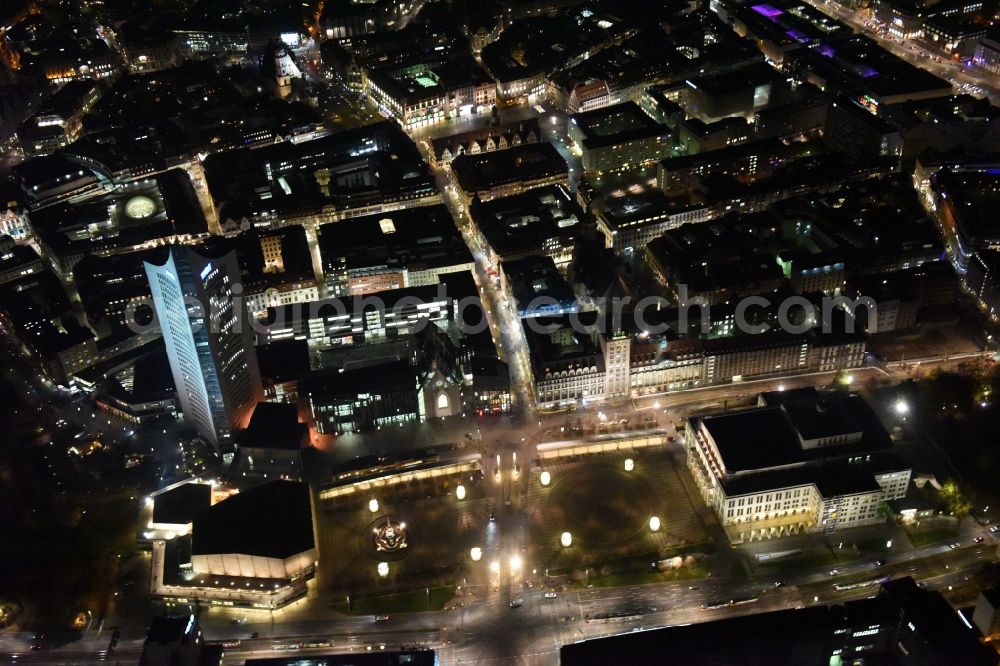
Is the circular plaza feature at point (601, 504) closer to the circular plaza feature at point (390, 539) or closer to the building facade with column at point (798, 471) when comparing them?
the building facade with column at point (798, 471)

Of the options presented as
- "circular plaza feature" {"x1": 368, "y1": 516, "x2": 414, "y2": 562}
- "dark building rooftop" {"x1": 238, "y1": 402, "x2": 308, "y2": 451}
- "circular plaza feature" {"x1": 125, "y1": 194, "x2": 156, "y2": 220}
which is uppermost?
"circular plaza feature" {"x1": 125, "y1": 194, "x2": 156, "y2": 220}

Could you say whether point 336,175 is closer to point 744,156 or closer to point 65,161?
point 65,161

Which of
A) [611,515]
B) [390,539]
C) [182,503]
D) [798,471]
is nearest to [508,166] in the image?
[611,515]

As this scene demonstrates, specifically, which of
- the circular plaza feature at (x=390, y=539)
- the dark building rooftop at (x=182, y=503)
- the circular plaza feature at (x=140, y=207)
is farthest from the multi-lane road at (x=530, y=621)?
the circular plaza feature at (x=140, y=207)

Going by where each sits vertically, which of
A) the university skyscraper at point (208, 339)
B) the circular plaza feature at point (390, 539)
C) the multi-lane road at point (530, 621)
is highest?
the university skyscraper at point (208, 339)

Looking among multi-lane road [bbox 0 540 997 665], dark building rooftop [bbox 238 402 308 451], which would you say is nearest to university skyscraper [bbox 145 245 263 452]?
dark building rooftop [bbox 238 402 308 451]

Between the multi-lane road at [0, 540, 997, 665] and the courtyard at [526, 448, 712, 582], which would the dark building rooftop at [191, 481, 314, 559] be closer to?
the multi-lane road at [0, 540, 997, 665]
